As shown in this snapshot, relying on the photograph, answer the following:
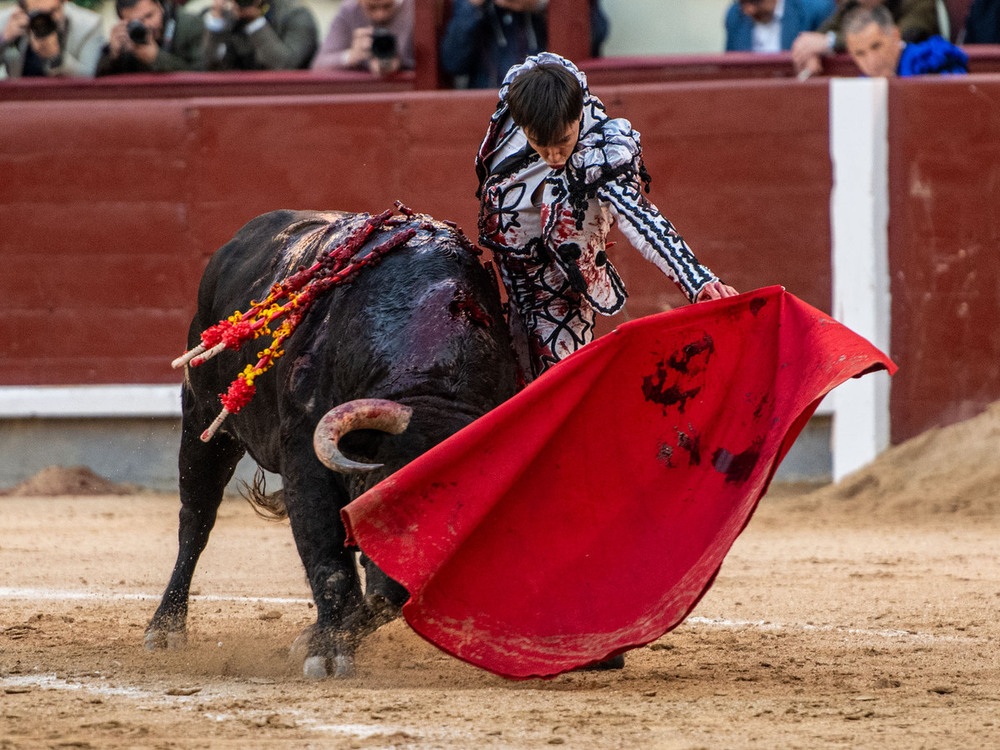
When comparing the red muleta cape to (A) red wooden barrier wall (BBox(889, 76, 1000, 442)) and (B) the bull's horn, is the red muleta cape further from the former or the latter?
(A) red wooden barrier wall (BBox(889, 76, 1000, 442))

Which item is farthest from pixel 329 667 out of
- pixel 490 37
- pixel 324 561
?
pixel 490 37

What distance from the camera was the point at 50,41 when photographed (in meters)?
6.54

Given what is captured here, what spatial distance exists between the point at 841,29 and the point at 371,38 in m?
1.98

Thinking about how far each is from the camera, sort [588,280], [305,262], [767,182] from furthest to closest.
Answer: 1. [767,182]
2. [305,262]
3. [588,280]

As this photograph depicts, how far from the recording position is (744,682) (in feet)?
8.78

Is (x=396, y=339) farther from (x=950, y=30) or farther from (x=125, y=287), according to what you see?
(x=950, y=30)

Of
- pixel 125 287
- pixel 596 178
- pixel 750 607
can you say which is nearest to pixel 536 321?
pixel 596 178

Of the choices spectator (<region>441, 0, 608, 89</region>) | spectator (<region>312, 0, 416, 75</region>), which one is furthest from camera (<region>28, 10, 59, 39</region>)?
spectator (<region>441, 0, 608, 89</region>)

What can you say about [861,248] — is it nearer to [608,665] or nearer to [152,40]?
[152,40]

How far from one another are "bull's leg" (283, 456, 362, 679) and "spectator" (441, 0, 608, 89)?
3614mm

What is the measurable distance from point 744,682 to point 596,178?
0.98 metres

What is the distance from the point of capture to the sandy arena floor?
2.24m

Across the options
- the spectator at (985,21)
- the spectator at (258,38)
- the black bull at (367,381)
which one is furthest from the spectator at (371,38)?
the black bull at (367,381)

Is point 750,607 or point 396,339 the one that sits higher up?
point 396,339
